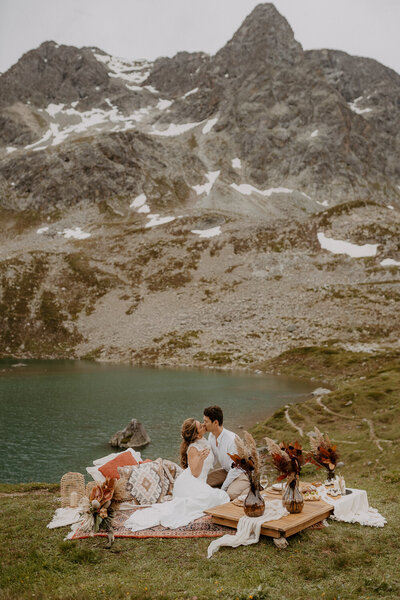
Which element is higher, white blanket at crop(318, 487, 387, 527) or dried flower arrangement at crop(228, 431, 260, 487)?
dried flower arrangement at crop(228, 431, 260, 487)

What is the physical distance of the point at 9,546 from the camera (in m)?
11.4

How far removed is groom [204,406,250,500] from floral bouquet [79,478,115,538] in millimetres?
3139

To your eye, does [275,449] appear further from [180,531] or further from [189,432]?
[180,531]

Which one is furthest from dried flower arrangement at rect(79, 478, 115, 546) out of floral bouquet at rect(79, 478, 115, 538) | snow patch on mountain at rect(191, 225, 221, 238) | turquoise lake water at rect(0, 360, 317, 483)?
snow patch on mountain at rect(191, 225, 221, 238)

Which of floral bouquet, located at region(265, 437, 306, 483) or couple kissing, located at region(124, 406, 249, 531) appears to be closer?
floral bouquet, located at region(265, 437, 306, 483)

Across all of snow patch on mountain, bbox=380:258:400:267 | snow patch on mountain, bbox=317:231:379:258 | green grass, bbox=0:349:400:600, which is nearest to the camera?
green grass, bbox=0:349:400:600

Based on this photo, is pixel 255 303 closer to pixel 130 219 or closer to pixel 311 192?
pixel 130 219

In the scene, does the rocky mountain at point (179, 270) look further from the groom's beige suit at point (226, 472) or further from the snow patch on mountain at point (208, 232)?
the groom's beige suit at point (226, 472)

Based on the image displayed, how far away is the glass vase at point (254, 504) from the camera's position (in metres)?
10.5

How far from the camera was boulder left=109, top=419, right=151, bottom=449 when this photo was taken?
3173 cm

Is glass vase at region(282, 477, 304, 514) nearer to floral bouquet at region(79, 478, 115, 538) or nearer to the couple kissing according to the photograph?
the couple kissing

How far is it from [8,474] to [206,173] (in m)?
187

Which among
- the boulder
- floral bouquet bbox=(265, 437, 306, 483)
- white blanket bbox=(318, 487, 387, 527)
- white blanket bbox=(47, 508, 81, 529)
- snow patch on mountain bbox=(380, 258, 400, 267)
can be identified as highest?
snow patch on mountain bbox=(380, 258, 400, 267)

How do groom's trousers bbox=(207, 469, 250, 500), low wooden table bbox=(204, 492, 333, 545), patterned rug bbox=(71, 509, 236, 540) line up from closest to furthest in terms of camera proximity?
low wooden table bbox=(204, 492, 333, 545), patterned rug bbox=(71, 509, 236, 540), groom's trousers bbox=(207, 469, 250, 500)
